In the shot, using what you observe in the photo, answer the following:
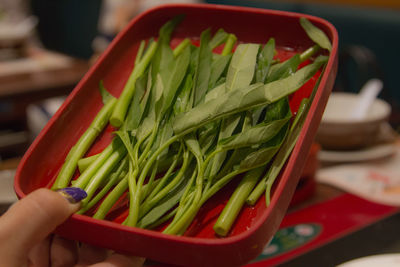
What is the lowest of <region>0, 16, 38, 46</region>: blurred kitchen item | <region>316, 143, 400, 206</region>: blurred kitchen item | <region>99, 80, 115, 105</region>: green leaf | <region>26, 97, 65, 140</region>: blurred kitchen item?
<region>26, 97, 65, 140</region>: blurred kitchen item

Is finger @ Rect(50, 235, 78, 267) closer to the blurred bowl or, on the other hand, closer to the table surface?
the blurred bowl

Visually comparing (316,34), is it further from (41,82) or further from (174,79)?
(41,82)

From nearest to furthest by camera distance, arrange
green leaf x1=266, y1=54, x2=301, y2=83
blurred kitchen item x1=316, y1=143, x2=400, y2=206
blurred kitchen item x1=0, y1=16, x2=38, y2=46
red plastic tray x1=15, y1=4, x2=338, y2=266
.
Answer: red plastic tray x1=15, y1=4, x2=338, y2=266 → green leaf x1=266, y1=54, x2=301, y2=83 → blurred kitchen item x1=316, y1=143, x2=400, y2=206 → blurred kitchen item x1=0, y1=16, x2=38, y2=46

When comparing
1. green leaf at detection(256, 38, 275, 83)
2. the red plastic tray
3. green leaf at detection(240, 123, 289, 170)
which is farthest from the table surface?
green leaf at detection(240, 123, 289, 170)

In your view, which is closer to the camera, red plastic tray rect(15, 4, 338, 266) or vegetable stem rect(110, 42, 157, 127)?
red plastic tray rect(15, 4, 338, 266)

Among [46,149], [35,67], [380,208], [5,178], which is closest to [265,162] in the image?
[46,149]

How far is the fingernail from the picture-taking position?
52cm

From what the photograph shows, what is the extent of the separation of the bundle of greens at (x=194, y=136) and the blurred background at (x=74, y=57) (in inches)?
13.3

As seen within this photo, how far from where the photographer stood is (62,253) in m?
0.61

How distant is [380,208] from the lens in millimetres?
951

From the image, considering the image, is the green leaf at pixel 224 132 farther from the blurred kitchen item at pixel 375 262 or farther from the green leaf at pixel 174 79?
the blurred kitchen item at pixel 375 262

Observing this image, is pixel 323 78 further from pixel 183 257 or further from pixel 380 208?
pixel 380 208

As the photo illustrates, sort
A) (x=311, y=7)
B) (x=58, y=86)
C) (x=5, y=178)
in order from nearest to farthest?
(x=5, y=178), (x=58, y=86), (x=311, y=7)

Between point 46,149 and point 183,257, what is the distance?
0.27 meters
